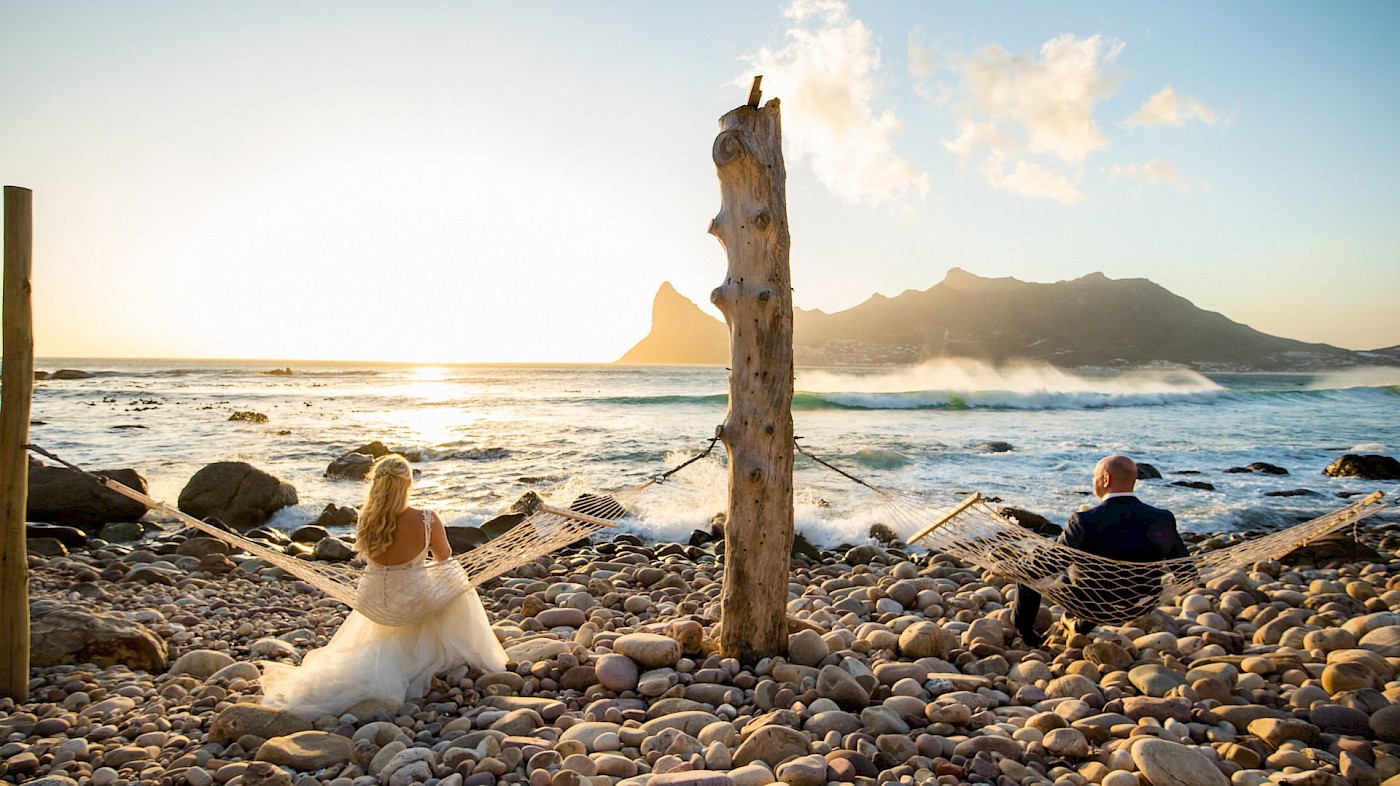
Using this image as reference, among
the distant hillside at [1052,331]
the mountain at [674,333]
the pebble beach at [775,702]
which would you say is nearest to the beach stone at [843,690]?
the pebble beach at [775,702]

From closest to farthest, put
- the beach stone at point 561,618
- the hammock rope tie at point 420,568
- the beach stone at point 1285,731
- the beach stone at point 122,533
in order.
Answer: the beach stone at point 1285,731 < the hammock rope tie at point 420,568 < the beach stone at point 561,618 < the beach stone at point 122,533

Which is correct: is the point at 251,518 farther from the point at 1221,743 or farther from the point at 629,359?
the point at 629,359

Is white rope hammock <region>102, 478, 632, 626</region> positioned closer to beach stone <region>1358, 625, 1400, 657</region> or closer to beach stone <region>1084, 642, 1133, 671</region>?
beach stone <region>1084, 642, 1133, 671</region>

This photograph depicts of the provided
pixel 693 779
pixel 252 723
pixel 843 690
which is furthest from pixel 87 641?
pixel 843 690

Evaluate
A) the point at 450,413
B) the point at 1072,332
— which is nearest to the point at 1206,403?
the point at 450,413

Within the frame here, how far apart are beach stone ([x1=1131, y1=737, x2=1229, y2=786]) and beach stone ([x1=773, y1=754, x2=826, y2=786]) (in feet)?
4.11

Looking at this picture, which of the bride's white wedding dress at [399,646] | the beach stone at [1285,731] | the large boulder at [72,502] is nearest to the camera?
the beach stone at [1285,731]

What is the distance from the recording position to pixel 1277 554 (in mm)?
4465

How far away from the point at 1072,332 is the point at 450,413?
8215 centimetres

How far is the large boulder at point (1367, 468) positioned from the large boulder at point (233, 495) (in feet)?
58.5

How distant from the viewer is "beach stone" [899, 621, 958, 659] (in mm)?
4449

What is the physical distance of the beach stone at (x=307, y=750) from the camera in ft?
9.95

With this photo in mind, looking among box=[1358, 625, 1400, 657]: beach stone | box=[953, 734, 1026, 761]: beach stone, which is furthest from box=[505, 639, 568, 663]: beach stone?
box=[1358, 625, 1400, 657]: beach stone

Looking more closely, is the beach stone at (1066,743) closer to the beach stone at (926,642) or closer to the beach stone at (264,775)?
the beach stone at (926,642)
